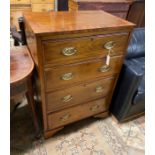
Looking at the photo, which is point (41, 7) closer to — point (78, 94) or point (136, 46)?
point (136, 46)

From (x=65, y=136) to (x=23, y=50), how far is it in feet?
2.87

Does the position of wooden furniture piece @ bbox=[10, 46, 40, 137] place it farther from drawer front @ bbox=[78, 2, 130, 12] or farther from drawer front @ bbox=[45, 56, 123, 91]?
drawer front @ bbox=[78, 2, 130, 12]

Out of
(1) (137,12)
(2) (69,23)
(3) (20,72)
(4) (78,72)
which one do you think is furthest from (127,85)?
(1) (137,12)

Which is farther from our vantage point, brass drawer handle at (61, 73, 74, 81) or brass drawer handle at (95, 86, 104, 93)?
brass drawer handle at (95, 86, 104, 93)

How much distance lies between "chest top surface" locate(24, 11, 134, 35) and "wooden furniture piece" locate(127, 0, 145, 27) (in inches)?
69.0

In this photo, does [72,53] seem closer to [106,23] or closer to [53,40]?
[53,40]

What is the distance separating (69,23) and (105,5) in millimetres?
1622

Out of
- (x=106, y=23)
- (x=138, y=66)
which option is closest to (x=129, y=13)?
(x=138, y=66)

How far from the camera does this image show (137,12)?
2777 millimetres

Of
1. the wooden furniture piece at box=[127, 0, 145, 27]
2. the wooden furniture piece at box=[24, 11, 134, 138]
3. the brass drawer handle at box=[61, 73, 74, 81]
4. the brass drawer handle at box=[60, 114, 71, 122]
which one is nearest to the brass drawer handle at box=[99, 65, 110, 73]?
the wooden furniture piece at box=[24, 11, 134, 138]

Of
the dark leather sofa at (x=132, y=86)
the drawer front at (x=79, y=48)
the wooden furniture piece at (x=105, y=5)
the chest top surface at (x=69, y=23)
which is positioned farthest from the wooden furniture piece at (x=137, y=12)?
the drawer front at (x=79, y=48)

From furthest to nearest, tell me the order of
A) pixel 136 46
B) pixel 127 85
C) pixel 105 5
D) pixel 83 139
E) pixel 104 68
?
pixel 105 5 < pixel 136 46 < pixel 83 139 < pixel 127 85 < pixel 104 68

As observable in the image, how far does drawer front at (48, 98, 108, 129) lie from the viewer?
1302 mm

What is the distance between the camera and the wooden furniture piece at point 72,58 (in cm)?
92
